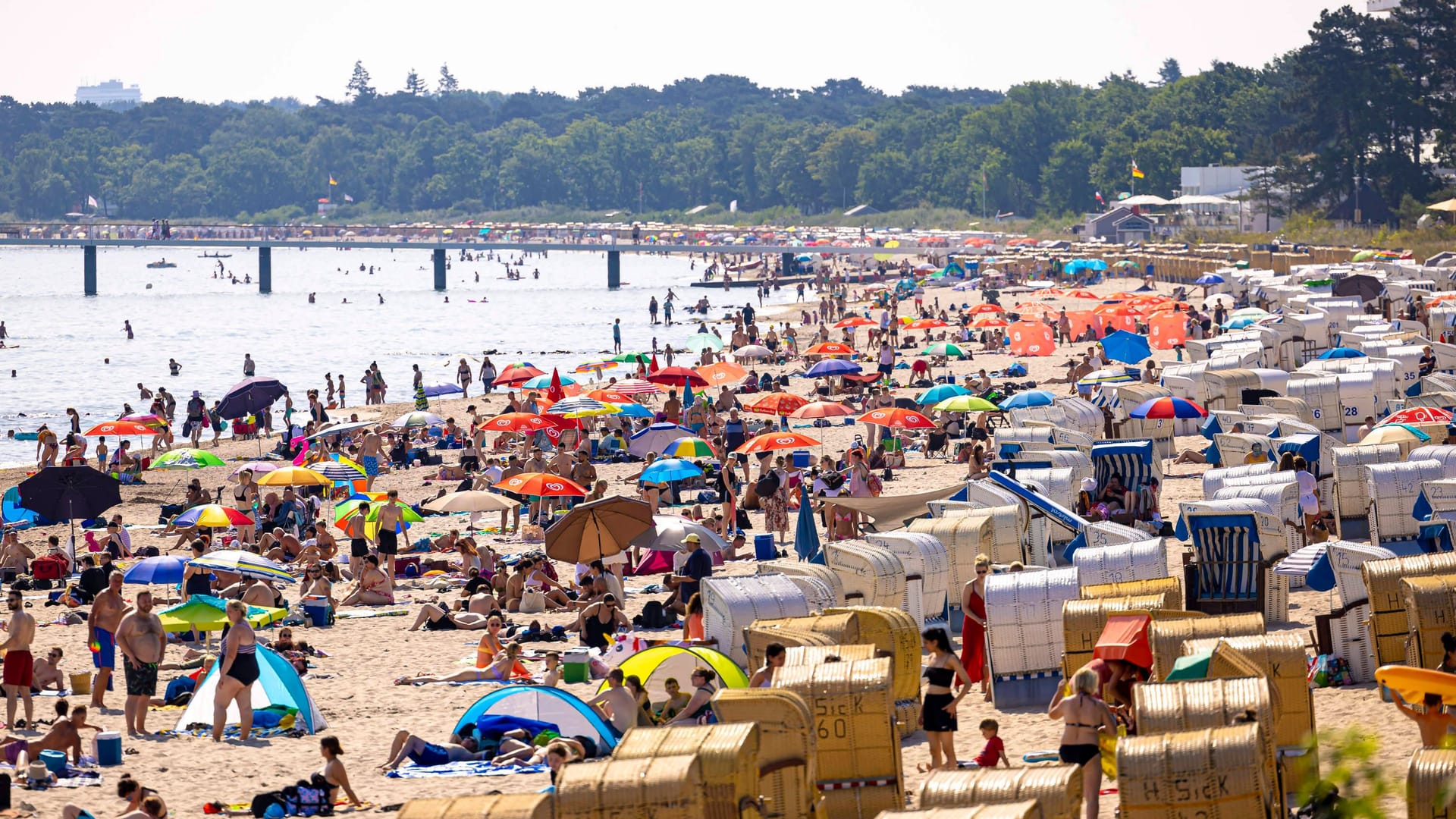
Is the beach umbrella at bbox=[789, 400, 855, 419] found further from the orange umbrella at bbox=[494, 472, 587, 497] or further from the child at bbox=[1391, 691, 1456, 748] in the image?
the child at bbox=[1391, 691, 1456, 748]

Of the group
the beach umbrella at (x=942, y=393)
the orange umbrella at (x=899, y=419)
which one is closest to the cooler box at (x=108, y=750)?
the orange umbrella at (x=899, y=419)

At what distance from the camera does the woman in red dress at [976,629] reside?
446 inches

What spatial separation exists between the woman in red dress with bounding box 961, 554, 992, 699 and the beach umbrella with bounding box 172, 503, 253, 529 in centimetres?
950

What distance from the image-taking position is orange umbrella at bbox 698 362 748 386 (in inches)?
1101

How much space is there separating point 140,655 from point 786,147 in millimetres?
123382

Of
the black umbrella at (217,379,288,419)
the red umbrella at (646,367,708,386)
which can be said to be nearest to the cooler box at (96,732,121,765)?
the red umbrella at (646,367,708,386)

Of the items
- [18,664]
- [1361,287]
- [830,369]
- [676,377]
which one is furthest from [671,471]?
[1361,287]

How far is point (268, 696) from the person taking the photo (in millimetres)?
11625

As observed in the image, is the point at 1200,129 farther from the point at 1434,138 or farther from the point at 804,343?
the point at 804,343

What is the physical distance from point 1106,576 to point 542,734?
3.92m

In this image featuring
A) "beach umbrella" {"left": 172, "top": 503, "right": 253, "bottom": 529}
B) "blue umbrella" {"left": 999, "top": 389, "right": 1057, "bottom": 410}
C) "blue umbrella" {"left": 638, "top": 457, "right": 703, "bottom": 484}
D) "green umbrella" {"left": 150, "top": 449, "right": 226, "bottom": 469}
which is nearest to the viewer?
"beach umbrella" {"left": 172, "top": 503, "right": 253, "bottom": 529}

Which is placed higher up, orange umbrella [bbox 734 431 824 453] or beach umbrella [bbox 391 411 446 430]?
orange umbrella [bbox 734 431 824 453]

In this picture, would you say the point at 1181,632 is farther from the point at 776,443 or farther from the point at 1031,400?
the point at 1031,400

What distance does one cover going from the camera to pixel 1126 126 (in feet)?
324
